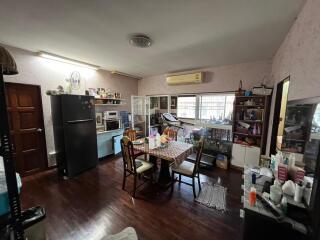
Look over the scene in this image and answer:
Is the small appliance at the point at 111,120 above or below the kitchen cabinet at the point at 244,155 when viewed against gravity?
above

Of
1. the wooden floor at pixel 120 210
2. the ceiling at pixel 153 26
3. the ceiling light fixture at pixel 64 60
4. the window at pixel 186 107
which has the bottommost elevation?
the wooden floor at pixel 120 210

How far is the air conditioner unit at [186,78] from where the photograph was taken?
3.76 meters

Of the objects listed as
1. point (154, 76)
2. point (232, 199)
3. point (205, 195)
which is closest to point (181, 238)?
point (205, 195)

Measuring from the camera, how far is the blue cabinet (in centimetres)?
376

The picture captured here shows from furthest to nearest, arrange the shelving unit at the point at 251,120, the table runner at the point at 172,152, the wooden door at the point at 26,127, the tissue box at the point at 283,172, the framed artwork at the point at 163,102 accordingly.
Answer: the framed artwork at the point at 163,102 → the shelving unit at the point at 251,120 → the wooden door at the point at 26,127 → the table runner at the point at 172,152 → the tissue box at the point at 283,172

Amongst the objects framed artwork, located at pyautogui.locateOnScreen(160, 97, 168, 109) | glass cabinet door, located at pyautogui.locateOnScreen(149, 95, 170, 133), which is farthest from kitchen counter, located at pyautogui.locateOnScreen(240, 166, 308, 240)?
glass cabinet door, located at pyautogui.locateOnScreen(149, 95, 170, 133)

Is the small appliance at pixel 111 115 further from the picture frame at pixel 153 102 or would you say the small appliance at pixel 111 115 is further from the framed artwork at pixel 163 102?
the framed artwork at pixel 163 102

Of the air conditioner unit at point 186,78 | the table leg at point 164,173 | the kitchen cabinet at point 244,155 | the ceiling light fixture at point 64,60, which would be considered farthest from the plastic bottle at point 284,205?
the ceiling light fixture at point 64,60

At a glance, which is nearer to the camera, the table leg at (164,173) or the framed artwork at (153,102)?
the table leg at (164,173)

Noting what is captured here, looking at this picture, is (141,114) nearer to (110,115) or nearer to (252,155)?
(110,115)

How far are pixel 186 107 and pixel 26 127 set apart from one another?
3865mm

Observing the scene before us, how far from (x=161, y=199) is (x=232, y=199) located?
1.16 meters

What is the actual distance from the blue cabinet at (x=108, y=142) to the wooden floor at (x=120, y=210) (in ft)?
3.22

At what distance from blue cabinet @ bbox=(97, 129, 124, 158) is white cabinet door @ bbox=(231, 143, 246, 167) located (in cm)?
312
